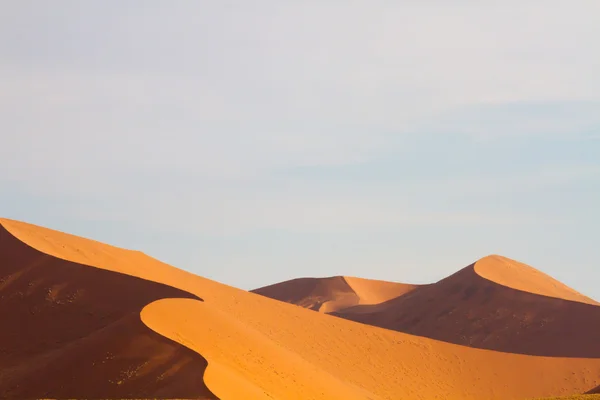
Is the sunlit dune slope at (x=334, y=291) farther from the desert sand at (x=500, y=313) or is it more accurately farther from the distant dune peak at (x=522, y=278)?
the distant dune peak at (x=522, y=278)

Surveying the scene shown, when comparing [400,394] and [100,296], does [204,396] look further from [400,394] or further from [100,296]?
[400,394]

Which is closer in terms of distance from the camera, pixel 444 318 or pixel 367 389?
pixel 367 389

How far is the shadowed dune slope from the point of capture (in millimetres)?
63875

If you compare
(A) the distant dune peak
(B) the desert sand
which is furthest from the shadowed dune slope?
(A) the distant dune peak

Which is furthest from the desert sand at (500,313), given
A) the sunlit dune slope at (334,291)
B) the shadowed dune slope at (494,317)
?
the sunlit dune slope at (334,291)

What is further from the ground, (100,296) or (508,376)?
(100,296)

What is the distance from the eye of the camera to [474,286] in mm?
73312

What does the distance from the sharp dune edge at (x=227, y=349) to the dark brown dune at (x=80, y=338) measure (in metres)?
0.07

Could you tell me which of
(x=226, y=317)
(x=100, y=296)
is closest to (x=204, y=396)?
(x=226, y=317)

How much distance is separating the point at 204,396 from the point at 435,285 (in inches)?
2093

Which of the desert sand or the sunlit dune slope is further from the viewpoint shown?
the sunlit dune slope

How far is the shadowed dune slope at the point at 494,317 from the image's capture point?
6388cm

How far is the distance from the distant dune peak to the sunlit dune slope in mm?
14618

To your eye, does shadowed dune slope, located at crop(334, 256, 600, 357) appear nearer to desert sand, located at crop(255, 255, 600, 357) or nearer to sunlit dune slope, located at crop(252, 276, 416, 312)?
desert sand, located at crop(255, 255, 600, 357)
